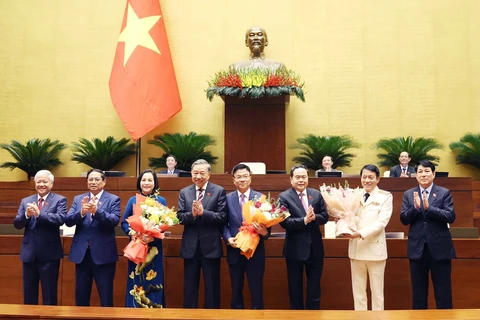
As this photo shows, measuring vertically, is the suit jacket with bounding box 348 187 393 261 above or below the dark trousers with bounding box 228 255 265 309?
above

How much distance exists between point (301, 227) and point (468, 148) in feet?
15.5

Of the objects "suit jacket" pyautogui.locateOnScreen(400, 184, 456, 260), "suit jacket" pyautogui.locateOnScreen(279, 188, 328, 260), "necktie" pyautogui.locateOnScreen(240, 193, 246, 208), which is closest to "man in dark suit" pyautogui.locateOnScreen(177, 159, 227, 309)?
"necktie" pyautogui.locateOnScreen(240, 193, 246, 208)

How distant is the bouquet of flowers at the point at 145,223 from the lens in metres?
3.16

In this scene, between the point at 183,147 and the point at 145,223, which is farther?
the point at 183,147

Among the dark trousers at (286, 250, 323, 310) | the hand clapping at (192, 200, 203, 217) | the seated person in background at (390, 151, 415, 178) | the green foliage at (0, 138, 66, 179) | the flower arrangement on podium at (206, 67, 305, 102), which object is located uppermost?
the flower arrangement on podium at (206, 67, 305, 102)

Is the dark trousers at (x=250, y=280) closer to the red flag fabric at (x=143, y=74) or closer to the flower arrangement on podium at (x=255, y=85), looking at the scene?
the flower arrangement on podium at (x=255, y=85)

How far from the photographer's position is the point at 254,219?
3207mm

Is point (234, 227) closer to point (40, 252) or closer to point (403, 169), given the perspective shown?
point (40, 252)

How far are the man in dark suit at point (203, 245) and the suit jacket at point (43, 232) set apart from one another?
3.05 ft

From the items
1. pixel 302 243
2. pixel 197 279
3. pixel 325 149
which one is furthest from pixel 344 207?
pixel 325 149

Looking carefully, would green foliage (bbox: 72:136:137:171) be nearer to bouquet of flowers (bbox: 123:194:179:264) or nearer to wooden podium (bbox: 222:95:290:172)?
wooden podium (bbox: 222:95:290:172)

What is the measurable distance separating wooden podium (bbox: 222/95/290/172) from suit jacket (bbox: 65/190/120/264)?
10.3ft

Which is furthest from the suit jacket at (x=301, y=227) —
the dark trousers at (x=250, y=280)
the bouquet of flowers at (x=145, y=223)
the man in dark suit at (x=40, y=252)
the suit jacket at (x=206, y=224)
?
the man in dark suit at (x=40, y=252)

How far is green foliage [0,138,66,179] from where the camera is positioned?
22.8ft
